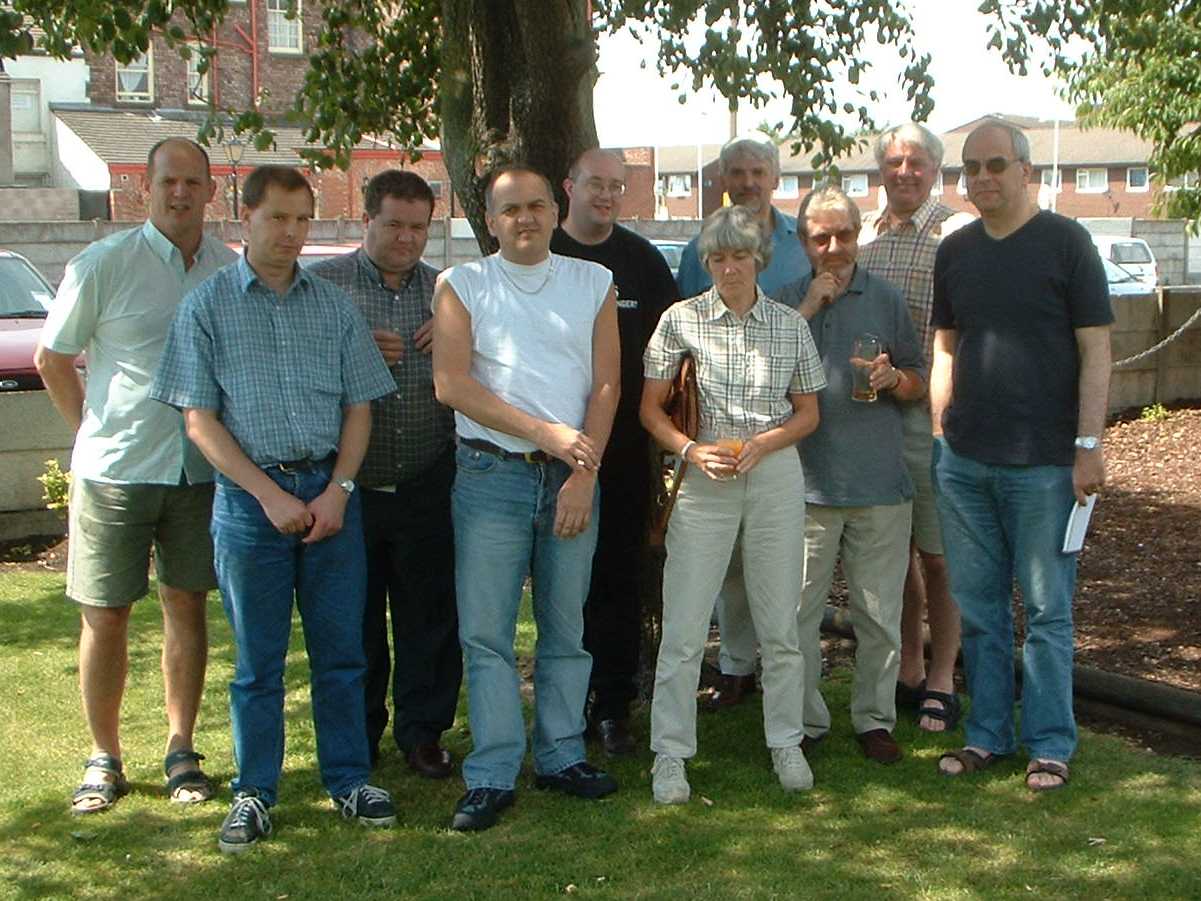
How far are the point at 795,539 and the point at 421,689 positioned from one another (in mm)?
1394

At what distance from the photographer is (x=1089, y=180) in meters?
74.8

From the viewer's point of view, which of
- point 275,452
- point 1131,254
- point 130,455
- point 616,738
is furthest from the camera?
point 1131,254

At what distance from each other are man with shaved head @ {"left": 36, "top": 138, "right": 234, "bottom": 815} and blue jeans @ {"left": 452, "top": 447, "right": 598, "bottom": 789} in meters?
0.88

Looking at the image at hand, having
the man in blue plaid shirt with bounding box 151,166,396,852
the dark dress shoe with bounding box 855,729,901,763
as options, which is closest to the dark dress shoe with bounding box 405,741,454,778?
the man in blue plaid shirt with bounding box 151,166,396,852

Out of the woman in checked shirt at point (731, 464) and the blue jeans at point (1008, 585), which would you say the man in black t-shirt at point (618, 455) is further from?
the blue jeans at point (1008, 585)

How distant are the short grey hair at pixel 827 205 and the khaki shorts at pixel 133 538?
2.14 m

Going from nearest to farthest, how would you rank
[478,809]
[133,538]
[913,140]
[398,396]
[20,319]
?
[478,809] < [133,538] < [398,396] < [913,140] < [20,319]

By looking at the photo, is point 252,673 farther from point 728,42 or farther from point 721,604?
point 728,42

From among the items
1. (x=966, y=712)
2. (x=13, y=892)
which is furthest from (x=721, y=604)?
(x=13, y=892)

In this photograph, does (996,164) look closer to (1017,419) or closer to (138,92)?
(1017,419)

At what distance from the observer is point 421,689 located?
533 cm

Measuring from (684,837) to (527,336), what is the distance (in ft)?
5.21

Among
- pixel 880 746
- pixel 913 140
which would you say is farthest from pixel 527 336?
pixel 880 746

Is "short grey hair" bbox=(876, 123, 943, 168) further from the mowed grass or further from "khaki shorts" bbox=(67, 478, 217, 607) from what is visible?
"khaki shorts" bbox=(67, 478, 217, 607)
